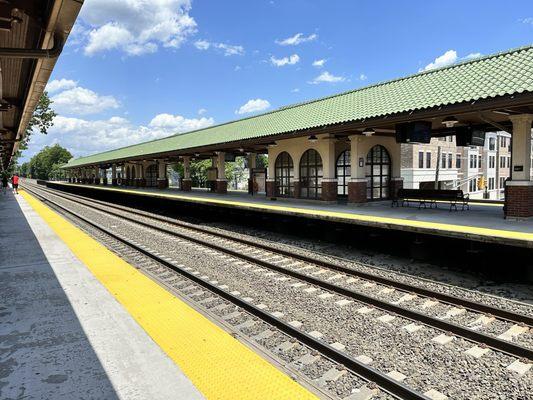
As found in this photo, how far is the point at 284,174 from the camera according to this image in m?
21.3

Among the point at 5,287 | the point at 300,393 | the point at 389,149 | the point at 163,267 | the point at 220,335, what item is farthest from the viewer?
the point at 389,149

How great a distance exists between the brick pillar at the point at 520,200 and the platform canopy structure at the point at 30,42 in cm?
1168

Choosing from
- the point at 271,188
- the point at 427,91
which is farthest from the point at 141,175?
the point at 427,91

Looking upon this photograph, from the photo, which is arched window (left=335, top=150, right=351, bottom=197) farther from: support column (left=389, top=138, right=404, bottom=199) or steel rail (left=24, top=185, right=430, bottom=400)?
steel rail (left=24, top=185, right=430, bottom=400)

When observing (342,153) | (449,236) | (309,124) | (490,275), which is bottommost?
(490,275)

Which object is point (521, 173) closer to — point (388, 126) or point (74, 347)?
point (388, 126)

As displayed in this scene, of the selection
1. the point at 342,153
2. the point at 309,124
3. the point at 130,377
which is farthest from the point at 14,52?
the point at 342,153

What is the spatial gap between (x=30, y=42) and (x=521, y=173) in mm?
12664

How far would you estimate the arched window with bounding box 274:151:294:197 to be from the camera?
20891 millimetres

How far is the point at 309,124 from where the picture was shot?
16.7m

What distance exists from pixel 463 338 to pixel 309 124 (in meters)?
12.8

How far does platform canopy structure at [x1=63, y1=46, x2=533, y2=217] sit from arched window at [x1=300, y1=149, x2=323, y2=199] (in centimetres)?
5

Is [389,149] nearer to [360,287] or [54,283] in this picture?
[360,287]

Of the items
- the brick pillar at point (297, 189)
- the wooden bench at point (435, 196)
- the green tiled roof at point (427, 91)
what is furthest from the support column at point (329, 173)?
the wooden bench at point (435, 196)
